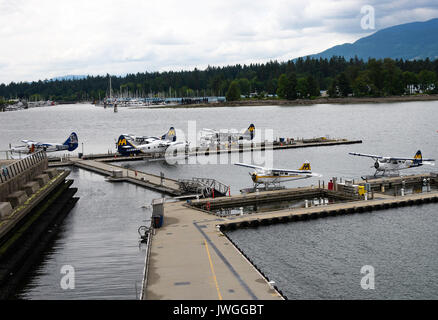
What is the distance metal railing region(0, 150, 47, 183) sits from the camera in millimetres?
35312

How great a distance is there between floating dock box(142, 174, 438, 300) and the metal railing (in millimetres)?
12381

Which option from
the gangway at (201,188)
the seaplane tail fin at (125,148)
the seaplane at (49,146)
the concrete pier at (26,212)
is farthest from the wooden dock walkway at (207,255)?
the seaplane at (49,146)

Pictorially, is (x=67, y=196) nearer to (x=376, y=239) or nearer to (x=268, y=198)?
(x=268, y=198)

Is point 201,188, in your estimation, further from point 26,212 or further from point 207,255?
point 207,255

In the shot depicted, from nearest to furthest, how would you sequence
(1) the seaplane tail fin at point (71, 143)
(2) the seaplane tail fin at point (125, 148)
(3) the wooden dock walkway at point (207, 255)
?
(3) the wooden dock walkway at point (207, 255) < (2) the seaplane tail fin at point (125, 148) < (1) the seaplane tail fin at point (71, 143)

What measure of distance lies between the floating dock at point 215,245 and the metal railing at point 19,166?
40.6ft

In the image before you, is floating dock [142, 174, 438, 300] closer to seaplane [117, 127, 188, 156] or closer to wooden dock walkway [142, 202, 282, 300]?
wooden dock walkway [142, 202, 282, 300]

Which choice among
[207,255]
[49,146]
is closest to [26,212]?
[207,255]

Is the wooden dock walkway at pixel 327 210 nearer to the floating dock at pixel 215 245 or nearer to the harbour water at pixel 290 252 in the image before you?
the floating dock at pixel 215 245

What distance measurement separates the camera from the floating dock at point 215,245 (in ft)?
67.6

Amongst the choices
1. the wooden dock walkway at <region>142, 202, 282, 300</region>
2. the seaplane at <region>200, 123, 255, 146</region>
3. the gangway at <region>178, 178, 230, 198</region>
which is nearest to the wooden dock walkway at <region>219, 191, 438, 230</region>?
the wooden dock walkway at <region>142, 202, 282, 300</region>

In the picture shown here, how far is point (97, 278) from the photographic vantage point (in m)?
26.5

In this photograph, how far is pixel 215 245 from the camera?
89.7 ft

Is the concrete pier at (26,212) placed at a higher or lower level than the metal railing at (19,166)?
lower
